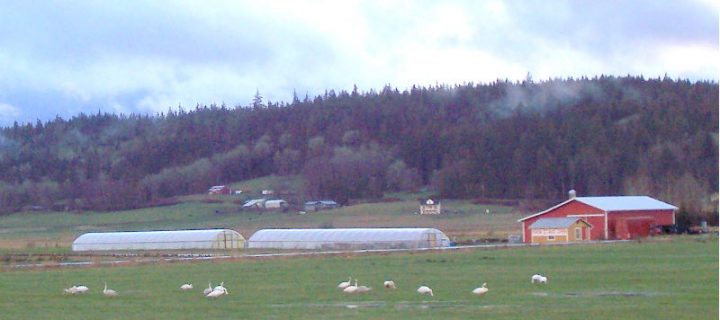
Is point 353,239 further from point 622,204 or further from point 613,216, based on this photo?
point 622,204

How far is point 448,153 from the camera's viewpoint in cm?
16050

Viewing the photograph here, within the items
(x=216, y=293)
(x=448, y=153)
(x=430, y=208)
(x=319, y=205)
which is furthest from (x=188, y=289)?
(x=448, y=153)

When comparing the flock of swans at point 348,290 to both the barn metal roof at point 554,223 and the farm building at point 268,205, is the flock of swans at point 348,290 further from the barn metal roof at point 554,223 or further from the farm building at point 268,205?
the farm building at point 268,205

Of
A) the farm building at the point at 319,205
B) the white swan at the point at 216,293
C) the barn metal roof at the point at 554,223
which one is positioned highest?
the farm building at the point at 319,205

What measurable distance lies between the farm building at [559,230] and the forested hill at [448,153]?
35068 millimetres

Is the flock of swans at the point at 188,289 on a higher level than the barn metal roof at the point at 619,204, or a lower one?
lower

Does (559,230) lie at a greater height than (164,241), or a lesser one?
greater

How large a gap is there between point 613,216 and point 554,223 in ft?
13.6

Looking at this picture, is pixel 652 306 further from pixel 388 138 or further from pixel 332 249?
pixel 388 138

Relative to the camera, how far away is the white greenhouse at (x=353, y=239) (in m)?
69.4

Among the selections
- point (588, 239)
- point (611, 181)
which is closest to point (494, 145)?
point (611, 181)

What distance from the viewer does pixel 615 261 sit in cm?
4353

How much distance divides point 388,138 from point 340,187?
124 feet

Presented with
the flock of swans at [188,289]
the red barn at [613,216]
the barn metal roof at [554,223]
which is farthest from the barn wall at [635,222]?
the flock of swans at [188,289]
